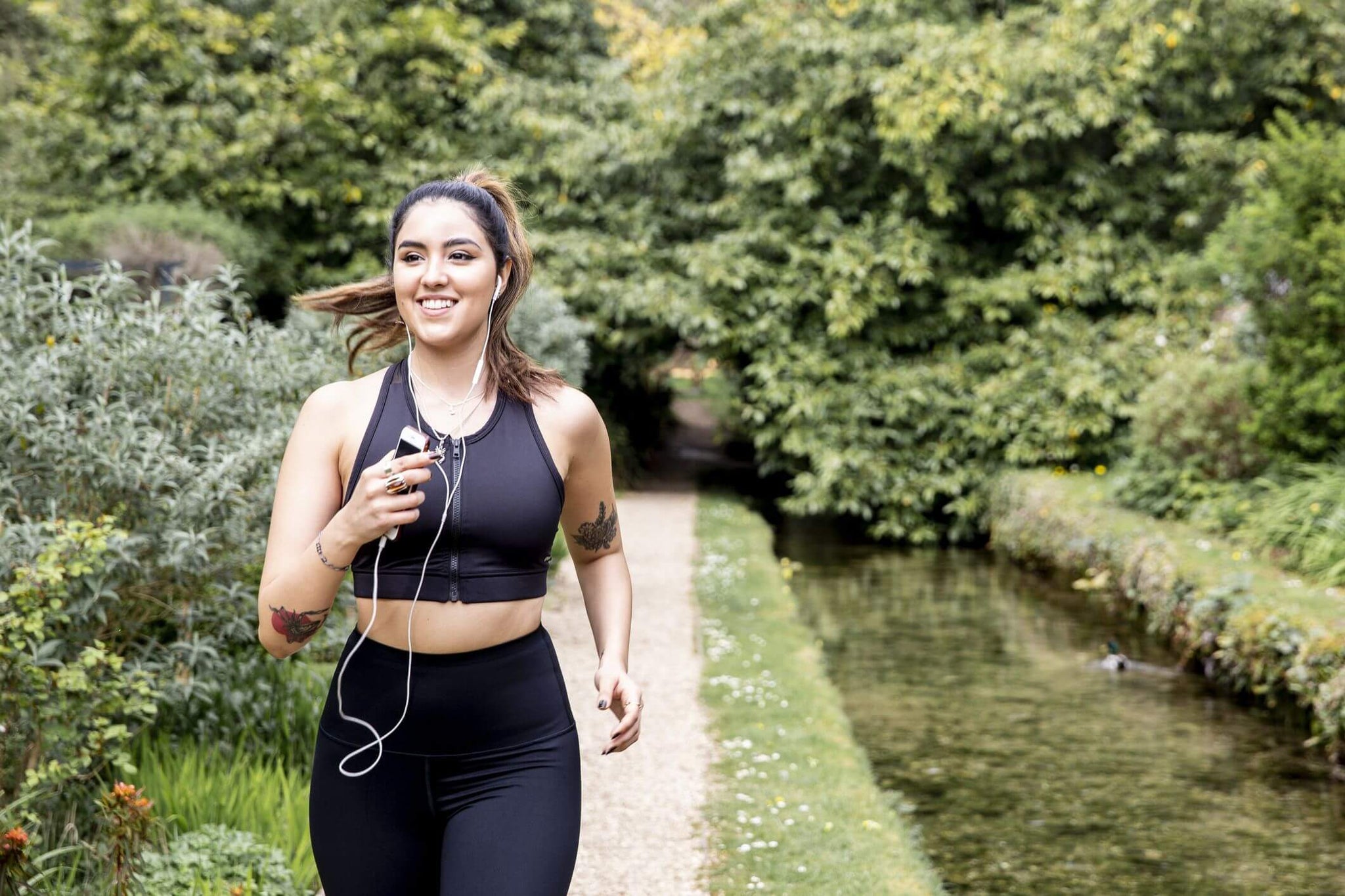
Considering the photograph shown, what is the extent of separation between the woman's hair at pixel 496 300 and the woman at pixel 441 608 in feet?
0.03

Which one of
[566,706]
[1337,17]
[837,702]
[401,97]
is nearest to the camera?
[566,706]

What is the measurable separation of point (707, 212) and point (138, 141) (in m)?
6.98

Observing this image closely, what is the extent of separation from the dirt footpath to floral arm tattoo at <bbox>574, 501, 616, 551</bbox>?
1.22 m

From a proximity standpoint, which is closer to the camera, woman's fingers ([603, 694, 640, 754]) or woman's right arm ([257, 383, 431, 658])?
woman's right arm ([257, 383, 431, 658])

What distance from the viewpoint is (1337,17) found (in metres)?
14.2

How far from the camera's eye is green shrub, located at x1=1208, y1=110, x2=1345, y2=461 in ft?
29.7

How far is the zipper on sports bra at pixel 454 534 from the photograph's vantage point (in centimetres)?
211

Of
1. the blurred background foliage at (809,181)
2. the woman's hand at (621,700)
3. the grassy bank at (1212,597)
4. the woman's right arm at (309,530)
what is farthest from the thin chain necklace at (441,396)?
the blurred background foliage at (809,181)

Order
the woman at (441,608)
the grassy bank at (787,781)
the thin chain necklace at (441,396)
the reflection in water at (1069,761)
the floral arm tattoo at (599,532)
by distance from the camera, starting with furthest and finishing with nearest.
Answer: the reflection in water at (1069,761) < the grassy bank at (787,781) < the floral arm tattoo at (599,532) < the thin chain necklace at (441,396) < the woman at (441,608)

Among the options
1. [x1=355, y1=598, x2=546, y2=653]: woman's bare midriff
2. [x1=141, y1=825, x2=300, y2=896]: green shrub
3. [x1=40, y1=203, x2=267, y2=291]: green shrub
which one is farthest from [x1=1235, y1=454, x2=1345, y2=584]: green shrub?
[x1=40, y1=203, x2=267, y2=291]: green shrub

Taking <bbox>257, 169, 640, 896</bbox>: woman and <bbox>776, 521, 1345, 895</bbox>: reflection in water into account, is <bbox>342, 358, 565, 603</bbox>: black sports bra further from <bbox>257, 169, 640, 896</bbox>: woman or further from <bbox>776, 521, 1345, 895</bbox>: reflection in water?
<bbox>776, 521, 1345, 895</bbox>: reflection in water

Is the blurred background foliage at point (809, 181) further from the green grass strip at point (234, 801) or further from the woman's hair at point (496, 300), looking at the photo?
the woman's hair at point (496, 300)

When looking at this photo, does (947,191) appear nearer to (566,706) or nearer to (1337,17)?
(1337,17)

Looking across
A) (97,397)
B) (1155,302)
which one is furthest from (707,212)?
(97,397)
